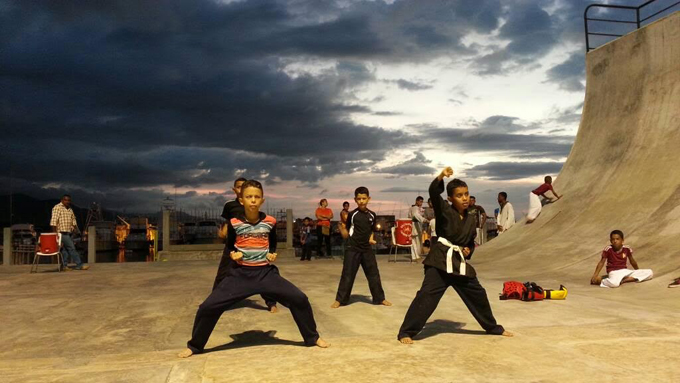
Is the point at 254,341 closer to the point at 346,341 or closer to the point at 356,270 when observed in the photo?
the point at 346,341

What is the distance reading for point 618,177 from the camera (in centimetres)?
1507

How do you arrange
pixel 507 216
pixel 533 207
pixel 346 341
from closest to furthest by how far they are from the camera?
1. pixel 346 341
2. pixel 533 207
3. pixel 507 216

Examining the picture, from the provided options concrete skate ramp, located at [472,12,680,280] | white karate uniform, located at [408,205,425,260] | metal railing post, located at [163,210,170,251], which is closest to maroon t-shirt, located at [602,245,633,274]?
concrete skate ramp, located at [472,12,680,280]

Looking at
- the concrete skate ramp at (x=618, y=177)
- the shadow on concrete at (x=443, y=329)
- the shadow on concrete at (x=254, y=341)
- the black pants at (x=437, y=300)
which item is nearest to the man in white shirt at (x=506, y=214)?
the concrete skate ramp at (x=618, y=177)

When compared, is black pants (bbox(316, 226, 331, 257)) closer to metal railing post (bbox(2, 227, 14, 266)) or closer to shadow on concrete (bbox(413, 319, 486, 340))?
metal railing post (bbox(2, 227, 14, 266))

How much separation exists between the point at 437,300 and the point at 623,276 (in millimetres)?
5920

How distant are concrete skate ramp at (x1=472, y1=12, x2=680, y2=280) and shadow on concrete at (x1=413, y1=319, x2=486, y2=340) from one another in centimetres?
560

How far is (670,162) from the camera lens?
13.8 meters

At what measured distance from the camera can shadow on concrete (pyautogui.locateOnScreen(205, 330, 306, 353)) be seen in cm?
524

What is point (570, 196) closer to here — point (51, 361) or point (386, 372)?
point (386, 372)

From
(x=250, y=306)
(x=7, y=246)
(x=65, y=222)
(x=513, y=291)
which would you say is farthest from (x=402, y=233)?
(x=7, y=246)

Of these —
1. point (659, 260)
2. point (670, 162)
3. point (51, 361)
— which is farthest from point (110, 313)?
point (670, 162)

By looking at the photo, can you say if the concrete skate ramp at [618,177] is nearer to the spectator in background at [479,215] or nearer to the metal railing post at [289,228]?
the spectator in background at [479,215]

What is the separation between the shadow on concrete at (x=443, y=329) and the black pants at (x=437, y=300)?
228mm
